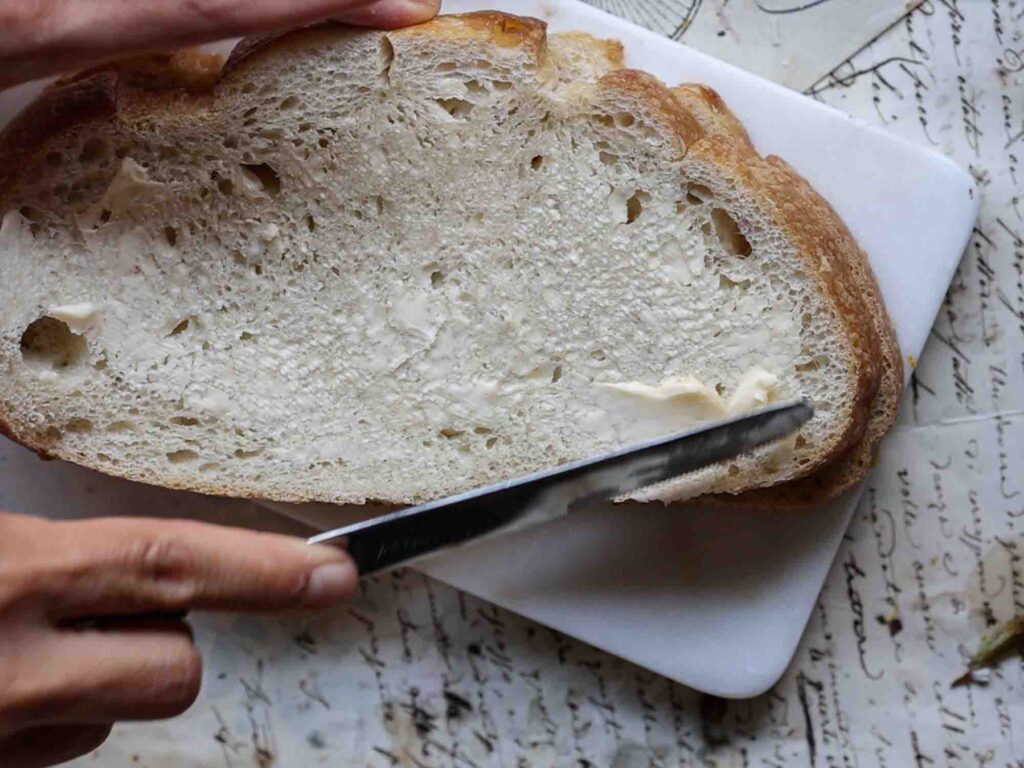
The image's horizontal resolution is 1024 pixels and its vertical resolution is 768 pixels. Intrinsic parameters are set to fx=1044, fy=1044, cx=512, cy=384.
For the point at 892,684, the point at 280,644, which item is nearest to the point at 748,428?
the point at 892,684

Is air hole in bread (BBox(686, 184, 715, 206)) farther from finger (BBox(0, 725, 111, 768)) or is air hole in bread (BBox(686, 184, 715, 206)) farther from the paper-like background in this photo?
finger (BBox(0, 725, 111, 768))

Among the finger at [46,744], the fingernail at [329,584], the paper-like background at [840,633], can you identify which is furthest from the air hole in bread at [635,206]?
the finger at [46,744]

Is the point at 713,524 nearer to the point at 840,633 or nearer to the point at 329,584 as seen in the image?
the point at 840,633

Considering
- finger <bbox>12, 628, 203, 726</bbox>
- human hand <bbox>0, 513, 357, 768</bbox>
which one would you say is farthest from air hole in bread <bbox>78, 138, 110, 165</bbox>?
finger <bbox>12, 628, 203, 726</bbox>

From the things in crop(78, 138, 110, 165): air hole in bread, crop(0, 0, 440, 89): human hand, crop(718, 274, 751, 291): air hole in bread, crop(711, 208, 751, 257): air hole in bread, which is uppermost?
crop(0, 0, 440, 89): human hand

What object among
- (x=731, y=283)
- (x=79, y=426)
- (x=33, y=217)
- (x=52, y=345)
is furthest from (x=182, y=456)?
(x=731, y=283)
